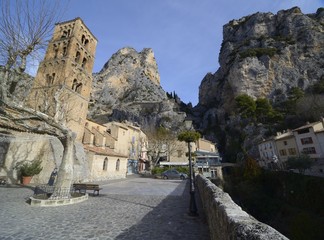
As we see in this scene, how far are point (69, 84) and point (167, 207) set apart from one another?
65.7 feet

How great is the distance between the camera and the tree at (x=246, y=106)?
5156cm

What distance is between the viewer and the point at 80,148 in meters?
20.1

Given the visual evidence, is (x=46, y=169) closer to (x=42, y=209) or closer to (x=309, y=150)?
(x=42, y=209)

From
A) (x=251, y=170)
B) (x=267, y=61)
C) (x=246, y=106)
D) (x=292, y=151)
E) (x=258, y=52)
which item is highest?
(x=258, y=52)

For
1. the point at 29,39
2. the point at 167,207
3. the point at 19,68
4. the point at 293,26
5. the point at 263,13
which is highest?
the point at 263,13

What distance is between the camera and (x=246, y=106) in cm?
5244

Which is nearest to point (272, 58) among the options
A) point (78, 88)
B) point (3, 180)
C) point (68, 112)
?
point (78, 88)

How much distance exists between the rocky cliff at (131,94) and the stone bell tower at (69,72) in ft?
118

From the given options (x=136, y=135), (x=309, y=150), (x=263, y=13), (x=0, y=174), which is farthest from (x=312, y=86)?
(x=0, y=174)

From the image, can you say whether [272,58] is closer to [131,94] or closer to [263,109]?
[263,109]

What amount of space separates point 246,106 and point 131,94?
45.4m

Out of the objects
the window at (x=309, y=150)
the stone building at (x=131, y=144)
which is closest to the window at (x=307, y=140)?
the window at (x=309, y=150)

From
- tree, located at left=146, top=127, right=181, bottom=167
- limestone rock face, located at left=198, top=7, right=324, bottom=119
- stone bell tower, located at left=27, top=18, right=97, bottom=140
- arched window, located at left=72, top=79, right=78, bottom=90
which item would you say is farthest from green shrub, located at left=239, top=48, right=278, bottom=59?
arched window, located at left=72, top=79, right=78, bottom=90

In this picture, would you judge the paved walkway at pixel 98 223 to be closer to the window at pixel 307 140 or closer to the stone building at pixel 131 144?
the stone building at pixel 131 144
